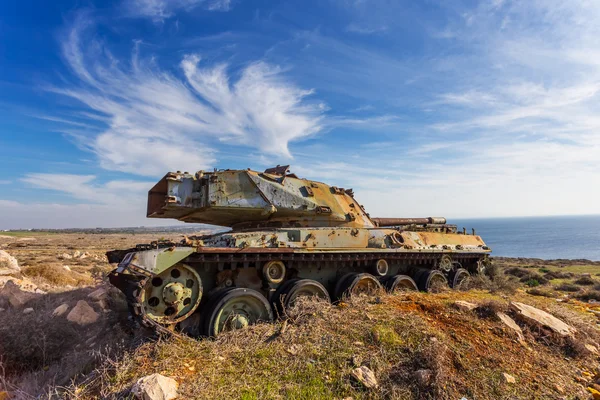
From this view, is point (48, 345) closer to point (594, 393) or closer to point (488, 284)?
point (594, 393)

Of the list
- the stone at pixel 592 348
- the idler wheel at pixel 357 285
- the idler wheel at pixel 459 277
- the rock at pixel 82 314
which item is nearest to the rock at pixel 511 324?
the stone at pixel 592 348

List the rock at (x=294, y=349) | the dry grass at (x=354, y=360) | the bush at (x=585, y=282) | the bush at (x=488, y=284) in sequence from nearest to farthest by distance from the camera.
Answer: the dry grass at (x=354, y=360) < the rock at (x=294, y=349) < the bush at (x=488, y=284) < the bush at (x=585, y=282)

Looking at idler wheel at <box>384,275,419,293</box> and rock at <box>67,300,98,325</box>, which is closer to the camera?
rock at <box>67,300,98,325</box>

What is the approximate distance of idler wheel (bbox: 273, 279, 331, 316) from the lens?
7353 mm

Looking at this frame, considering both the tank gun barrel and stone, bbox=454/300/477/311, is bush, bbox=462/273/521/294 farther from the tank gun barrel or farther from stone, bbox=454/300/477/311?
stone, bbox=454/300/477/311

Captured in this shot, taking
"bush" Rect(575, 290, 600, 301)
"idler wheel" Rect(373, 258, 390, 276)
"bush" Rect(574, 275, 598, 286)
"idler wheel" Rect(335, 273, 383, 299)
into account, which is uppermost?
"idler wheel" Rect(373, 258, 390, 276)

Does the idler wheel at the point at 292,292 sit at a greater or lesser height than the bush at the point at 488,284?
greater

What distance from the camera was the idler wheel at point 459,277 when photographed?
1185cm

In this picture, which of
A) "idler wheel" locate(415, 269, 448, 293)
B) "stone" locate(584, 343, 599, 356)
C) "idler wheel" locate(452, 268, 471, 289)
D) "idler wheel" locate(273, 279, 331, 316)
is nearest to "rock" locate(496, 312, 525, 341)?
"stone" locate(584, 343, 599, 356)

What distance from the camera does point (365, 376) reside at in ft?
15.9

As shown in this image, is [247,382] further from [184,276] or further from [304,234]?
[304,234]

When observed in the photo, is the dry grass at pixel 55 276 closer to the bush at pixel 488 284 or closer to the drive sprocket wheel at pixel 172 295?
the drive sprocket wheel at pixel 172 295

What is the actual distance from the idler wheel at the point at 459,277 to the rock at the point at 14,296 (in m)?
12.3

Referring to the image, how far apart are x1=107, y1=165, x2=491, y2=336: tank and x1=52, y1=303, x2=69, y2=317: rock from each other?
8.07 feet
